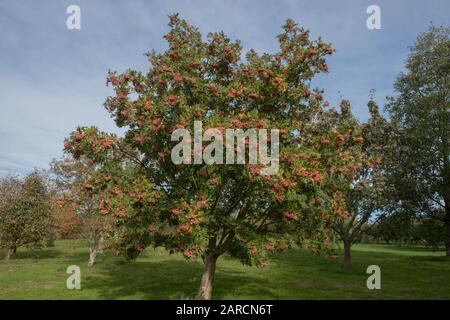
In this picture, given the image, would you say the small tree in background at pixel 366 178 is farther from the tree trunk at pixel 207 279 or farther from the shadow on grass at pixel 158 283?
the tree trunk at pixel 207 279

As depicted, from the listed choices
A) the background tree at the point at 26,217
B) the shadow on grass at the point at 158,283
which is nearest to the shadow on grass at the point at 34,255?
the background tree at the point at 26,217

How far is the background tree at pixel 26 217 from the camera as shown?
45156mm

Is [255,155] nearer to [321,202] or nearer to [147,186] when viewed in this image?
[147,186]

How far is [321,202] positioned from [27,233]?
39586mm

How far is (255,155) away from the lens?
13656mm

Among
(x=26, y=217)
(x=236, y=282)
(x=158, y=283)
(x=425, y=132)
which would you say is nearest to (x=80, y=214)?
(x=26, y=217)

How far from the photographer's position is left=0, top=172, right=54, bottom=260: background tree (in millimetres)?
45156

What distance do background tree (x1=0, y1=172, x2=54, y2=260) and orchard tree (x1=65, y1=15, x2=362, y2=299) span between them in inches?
1219

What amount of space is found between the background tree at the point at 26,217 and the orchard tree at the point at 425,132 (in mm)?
41069

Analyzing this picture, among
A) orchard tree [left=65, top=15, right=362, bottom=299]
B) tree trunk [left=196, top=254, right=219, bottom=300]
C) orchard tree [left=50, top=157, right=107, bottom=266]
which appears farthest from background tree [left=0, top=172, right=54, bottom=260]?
tree trunk [left=196, top=254, right=219, bottom=300]

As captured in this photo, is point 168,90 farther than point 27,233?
No

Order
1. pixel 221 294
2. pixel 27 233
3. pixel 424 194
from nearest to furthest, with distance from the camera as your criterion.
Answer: pixel 221 294 → pixel 424 194 → pixel 27 233

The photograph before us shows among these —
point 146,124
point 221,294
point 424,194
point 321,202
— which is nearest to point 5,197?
point 221,294

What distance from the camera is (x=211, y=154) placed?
14.5m
